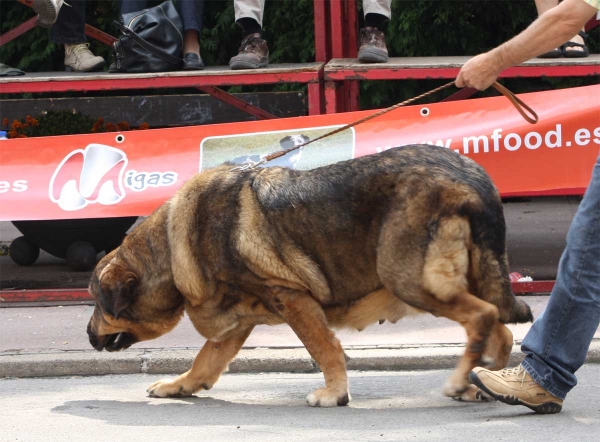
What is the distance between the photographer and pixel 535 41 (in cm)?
423

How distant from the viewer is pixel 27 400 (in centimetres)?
535

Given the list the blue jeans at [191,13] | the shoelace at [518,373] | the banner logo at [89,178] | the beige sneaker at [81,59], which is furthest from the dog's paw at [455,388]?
the beige sneaker at [81,59]

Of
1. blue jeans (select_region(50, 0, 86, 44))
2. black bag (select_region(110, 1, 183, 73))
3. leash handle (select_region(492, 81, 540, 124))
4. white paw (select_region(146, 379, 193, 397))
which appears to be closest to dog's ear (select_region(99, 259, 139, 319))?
white paw (select_region(146, 379, 193, 397))

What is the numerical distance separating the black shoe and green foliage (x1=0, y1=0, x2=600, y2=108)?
274cm

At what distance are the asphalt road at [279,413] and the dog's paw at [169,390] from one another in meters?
0.06

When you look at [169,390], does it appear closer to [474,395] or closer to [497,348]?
[474,395]

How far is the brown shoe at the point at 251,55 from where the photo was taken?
7.79m

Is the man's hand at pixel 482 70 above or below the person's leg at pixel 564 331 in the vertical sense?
above

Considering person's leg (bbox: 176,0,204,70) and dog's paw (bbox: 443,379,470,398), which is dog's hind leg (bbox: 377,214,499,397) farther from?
person's leg (bbox: 176,0,204,70)

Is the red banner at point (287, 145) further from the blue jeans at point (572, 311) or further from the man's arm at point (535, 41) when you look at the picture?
the blue jeans at point (572, 311)

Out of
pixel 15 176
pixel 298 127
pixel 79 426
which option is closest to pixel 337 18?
pixel 298 127

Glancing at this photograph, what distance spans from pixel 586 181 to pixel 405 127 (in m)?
1.36

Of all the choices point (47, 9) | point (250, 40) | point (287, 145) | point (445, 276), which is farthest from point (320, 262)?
point (47, 9)

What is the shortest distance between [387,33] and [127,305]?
641 cm
